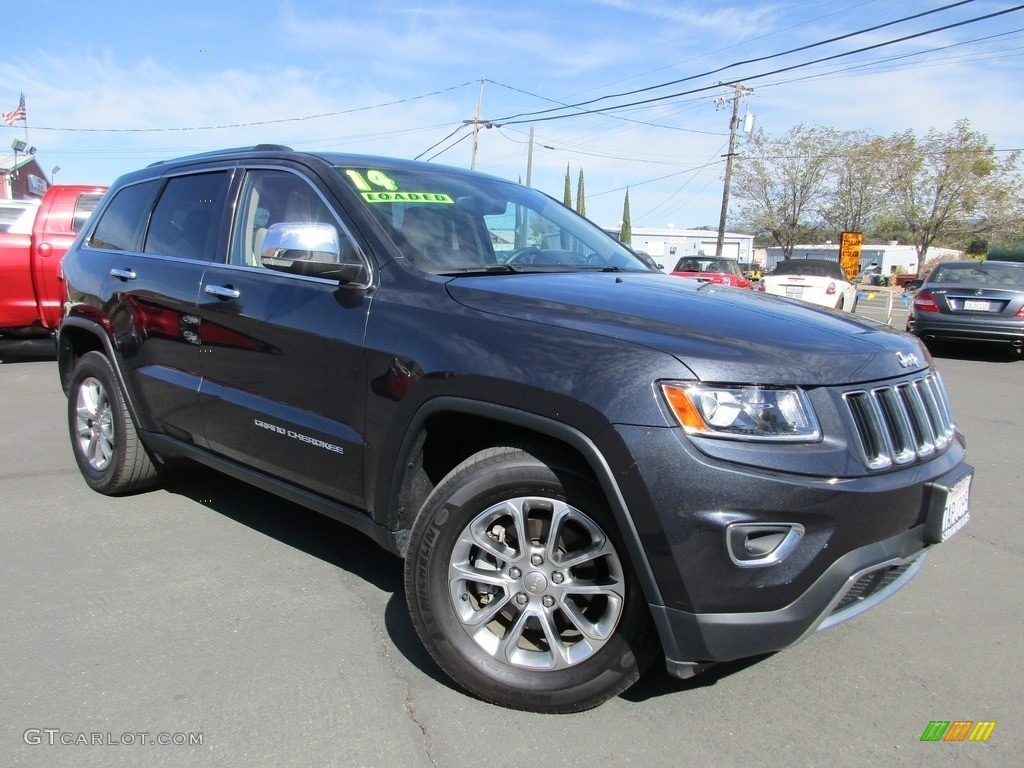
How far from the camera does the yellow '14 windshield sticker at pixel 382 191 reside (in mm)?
3176

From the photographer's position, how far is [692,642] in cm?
216

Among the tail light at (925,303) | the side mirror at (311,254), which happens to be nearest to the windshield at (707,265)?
the tail light at (925,303)

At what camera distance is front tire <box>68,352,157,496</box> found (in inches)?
169

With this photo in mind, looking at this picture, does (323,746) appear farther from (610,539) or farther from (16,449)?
(16,449)

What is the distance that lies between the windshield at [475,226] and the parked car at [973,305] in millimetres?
9511

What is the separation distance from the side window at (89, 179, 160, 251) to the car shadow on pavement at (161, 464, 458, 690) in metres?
1.46


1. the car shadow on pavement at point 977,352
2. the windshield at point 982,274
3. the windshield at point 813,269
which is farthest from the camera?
the windshield at point 813,269

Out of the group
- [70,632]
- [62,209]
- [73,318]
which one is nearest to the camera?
[70,632]

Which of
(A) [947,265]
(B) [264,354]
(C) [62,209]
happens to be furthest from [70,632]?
(A) [947,265]

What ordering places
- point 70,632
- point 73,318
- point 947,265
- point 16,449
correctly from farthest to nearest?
point 947,265, point 16,449, point 73,318, point 70,632

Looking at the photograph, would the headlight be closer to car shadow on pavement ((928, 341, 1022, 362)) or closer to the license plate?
the license plate

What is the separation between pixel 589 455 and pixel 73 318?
3.66 m

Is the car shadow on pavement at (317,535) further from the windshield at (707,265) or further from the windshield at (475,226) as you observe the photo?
the windshield at (707,265)

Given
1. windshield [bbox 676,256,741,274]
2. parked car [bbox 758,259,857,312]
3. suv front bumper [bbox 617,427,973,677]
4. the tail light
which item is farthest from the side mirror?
windshield [bbox 676,256,741,274]
